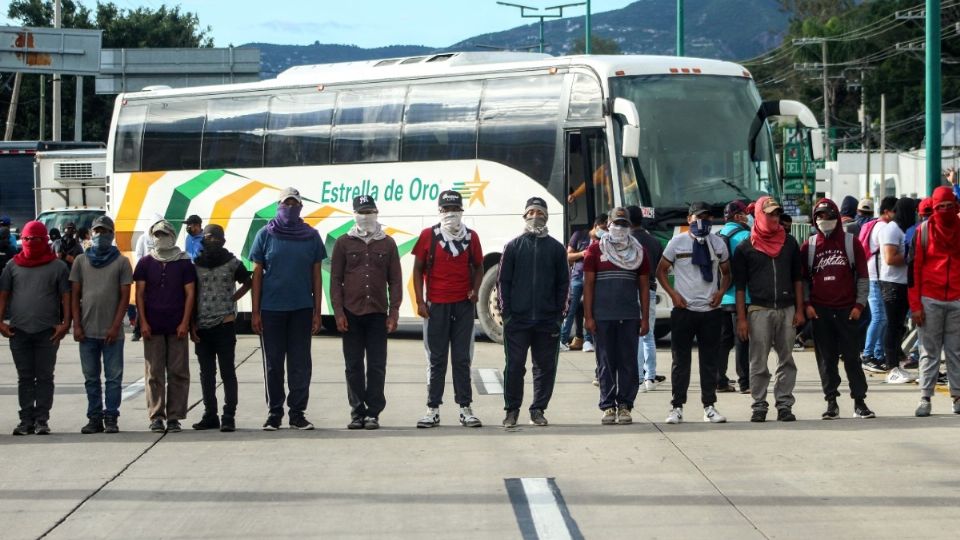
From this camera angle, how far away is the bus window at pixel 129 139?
2548 cm

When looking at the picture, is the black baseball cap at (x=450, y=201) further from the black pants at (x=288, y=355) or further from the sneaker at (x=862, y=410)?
the sneaker at (x=862, y=410)

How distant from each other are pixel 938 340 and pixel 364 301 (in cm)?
470

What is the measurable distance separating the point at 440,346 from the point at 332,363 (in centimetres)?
675

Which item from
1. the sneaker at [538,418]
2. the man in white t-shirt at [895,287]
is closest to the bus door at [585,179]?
the man in white t-shirt at [895,287]

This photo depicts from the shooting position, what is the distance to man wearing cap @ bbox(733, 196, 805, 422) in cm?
1262

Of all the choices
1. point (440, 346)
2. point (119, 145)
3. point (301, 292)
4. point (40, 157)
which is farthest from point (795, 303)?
point (40, 157)

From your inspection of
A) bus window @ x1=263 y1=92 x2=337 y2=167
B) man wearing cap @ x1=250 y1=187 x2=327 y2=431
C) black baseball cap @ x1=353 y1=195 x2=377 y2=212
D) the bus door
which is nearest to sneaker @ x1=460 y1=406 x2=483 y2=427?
man wearing cap @ x1=250 y1=187 x2=327 y2=431

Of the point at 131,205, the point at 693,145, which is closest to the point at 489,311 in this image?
the point at 693,145

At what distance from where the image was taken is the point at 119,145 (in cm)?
2575

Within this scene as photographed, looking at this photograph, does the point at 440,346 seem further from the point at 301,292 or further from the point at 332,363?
the point at 332,363

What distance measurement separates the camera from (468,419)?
1255cm

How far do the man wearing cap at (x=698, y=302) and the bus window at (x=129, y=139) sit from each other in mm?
14498

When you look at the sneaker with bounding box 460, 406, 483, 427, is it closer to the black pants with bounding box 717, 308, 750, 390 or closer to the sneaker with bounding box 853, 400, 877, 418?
the sneaker with bounding box 853, 400, 877, 418

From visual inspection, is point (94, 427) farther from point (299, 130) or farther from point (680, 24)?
point (680, 24)
